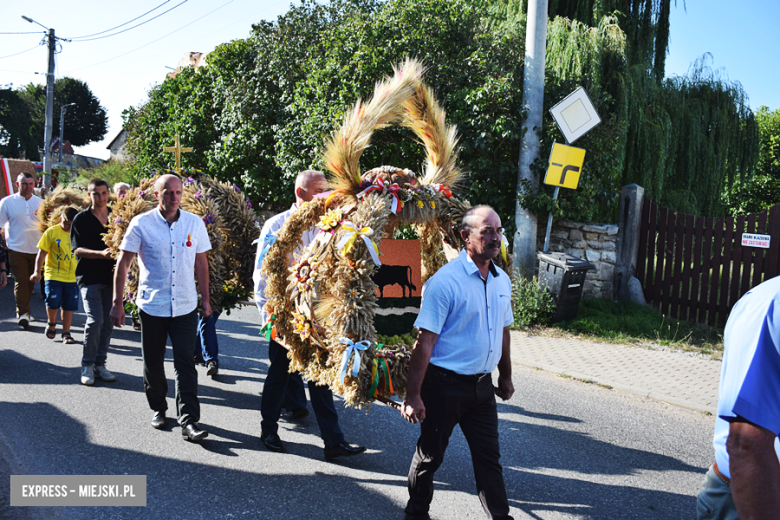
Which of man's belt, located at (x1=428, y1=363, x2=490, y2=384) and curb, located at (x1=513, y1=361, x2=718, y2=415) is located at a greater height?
man's belt, located at (x1=428, y1=363, x2=490, y2=384)

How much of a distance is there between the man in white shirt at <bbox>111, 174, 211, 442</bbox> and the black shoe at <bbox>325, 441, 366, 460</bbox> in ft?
3.58

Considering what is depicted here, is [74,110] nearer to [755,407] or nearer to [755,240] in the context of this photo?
[755,240]

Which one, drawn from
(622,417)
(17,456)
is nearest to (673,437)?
(622,417)

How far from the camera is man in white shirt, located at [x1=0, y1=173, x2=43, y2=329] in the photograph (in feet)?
27.4

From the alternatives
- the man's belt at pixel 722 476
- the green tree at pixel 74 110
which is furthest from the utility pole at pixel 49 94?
the green tree at pixel 74 110

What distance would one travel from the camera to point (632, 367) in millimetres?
6785

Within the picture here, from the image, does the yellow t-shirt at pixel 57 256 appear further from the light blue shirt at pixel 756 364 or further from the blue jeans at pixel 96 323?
the light blue shirt at pixel 756 364

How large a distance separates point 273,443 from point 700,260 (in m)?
8.10

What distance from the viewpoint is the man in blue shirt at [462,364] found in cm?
288

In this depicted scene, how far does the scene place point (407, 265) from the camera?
3.96m

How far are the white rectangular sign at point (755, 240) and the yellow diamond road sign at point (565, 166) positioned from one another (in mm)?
2727

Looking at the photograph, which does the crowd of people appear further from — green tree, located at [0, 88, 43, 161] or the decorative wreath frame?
green tree, located at [0, 88, 43, 161]

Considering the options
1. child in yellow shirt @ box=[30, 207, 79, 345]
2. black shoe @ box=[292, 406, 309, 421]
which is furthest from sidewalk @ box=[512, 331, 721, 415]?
child in yellow shirt @ box=[30, 207, 79, 345]

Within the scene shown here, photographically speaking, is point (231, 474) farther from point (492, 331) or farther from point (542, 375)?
point (542, 375)
